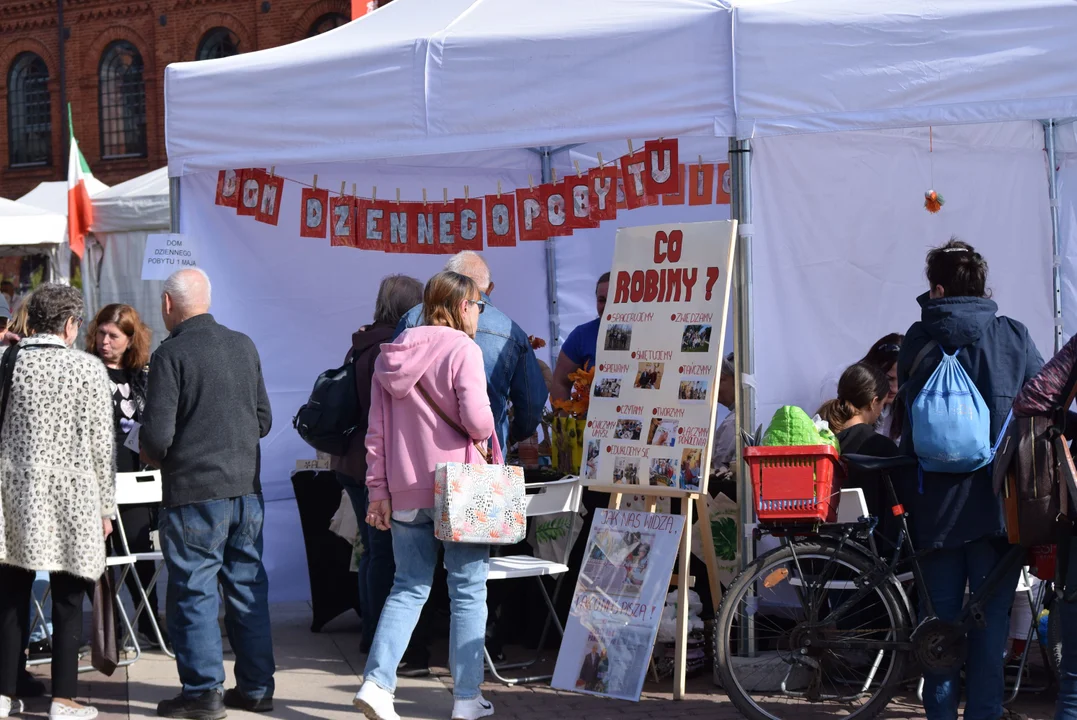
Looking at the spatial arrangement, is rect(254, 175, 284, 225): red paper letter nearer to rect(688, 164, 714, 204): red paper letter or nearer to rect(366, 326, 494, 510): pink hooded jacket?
rect(688, 164, 714, 204): red paper letter

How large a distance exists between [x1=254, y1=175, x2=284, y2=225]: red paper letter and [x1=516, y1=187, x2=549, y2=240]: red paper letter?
1529 mm

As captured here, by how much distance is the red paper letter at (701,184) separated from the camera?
26.5 ft

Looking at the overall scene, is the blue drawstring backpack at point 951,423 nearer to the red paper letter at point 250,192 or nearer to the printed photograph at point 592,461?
the printed photograph at point 592,461

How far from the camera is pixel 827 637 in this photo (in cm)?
484

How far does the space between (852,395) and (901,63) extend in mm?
1373

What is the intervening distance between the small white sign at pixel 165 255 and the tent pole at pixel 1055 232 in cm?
470

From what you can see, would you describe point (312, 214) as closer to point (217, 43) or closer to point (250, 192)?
point (250, 192)

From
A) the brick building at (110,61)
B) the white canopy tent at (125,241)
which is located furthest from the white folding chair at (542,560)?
the brick building at (110,61)

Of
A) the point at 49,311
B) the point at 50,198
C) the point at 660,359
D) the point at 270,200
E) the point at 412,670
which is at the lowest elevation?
the point at 412,670

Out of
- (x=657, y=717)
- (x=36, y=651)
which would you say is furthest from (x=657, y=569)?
(x=36, y=651)

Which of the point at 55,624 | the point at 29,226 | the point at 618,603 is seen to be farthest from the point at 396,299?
the point at 29,226

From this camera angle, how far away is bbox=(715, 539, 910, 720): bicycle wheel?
15.7ft

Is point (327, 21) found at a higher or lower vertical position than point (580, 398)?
higher

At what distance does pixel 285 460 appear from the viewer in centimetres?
802
